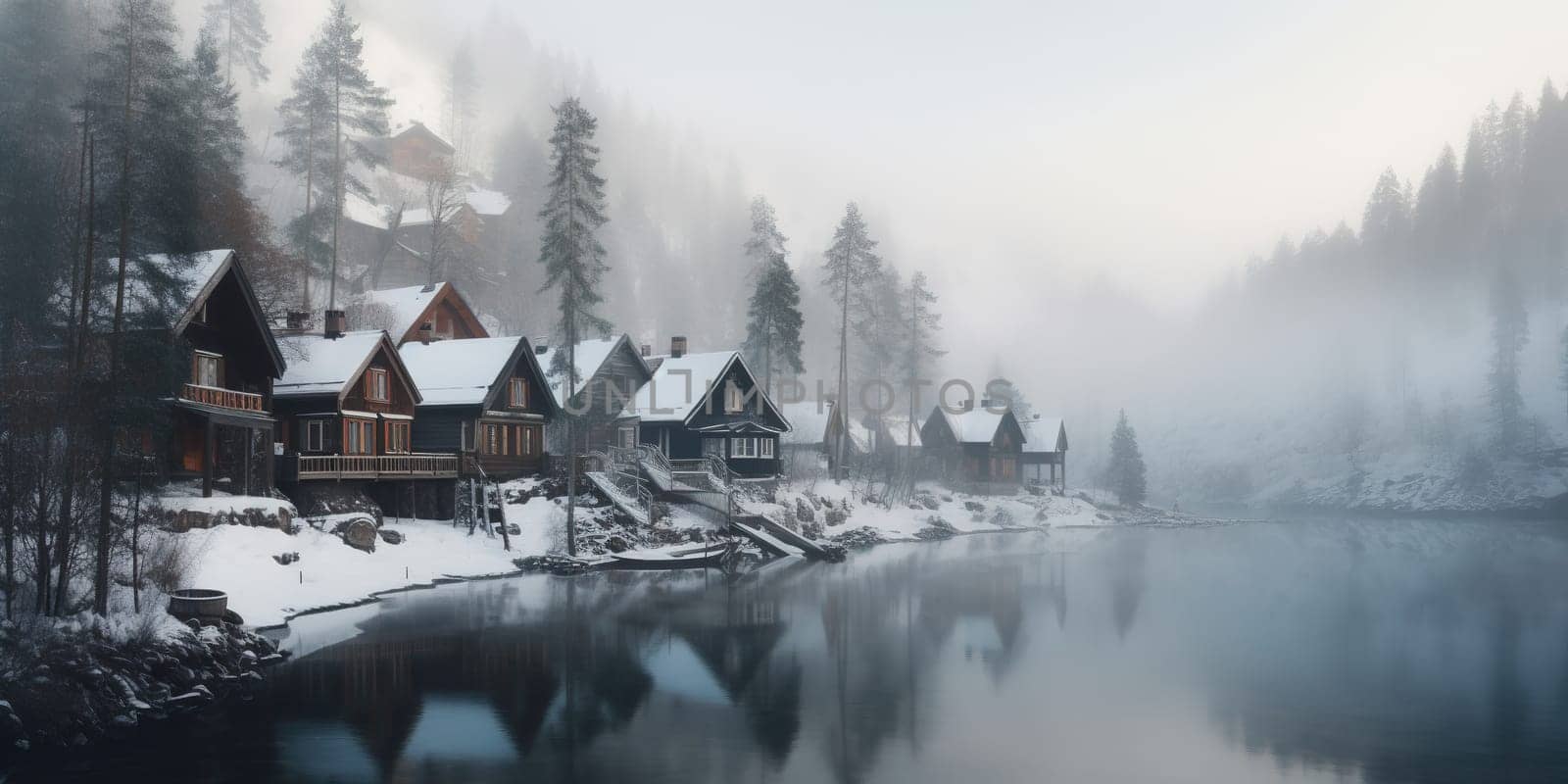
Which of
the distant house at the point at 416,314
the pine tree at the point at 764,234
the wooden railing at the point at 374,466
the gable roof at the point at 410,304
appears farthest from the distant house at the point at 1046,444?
the wooden railing at the point at 374,466

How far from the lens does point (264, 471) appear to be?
38.1 metres

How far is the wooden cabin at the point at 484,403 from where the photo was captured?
4806 centimetres

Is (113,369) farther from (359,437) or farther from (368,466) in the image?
(359,437)

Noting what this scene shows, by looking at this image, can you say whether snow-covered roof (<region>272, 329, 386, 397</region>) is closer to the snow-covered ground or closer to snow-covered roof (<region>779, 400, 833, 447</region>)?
the snow-covered ground

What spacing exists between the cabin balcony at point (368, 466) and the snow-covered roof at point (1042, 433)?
6074 centimetres

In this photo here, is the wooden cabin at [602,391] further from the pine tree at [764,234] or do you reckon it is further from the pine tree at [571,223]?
the pine tree at [764,234]

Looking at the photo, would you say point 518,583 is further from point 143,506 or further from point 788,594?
point 143,506

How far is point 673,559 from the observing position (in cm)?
4541

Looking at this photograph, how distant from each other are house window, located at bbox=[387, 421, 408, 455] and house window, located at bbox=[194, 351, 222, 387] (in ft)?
28.7

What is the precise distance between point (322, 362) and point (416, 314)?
11.5 metres

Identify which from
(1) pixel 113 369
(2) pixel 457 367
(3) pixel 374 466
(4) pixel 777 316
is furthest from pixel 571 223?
(1) pixel 113 369

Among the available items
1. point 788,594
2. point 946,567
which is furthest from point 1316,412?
point 788,594

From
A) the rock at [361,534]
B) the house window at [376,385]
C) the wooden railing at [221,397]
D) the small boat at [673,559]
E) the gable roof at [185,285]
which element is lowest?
the small boat at [673,559]

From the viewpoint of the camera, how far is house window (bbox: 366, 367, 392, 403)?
44.0 meters
